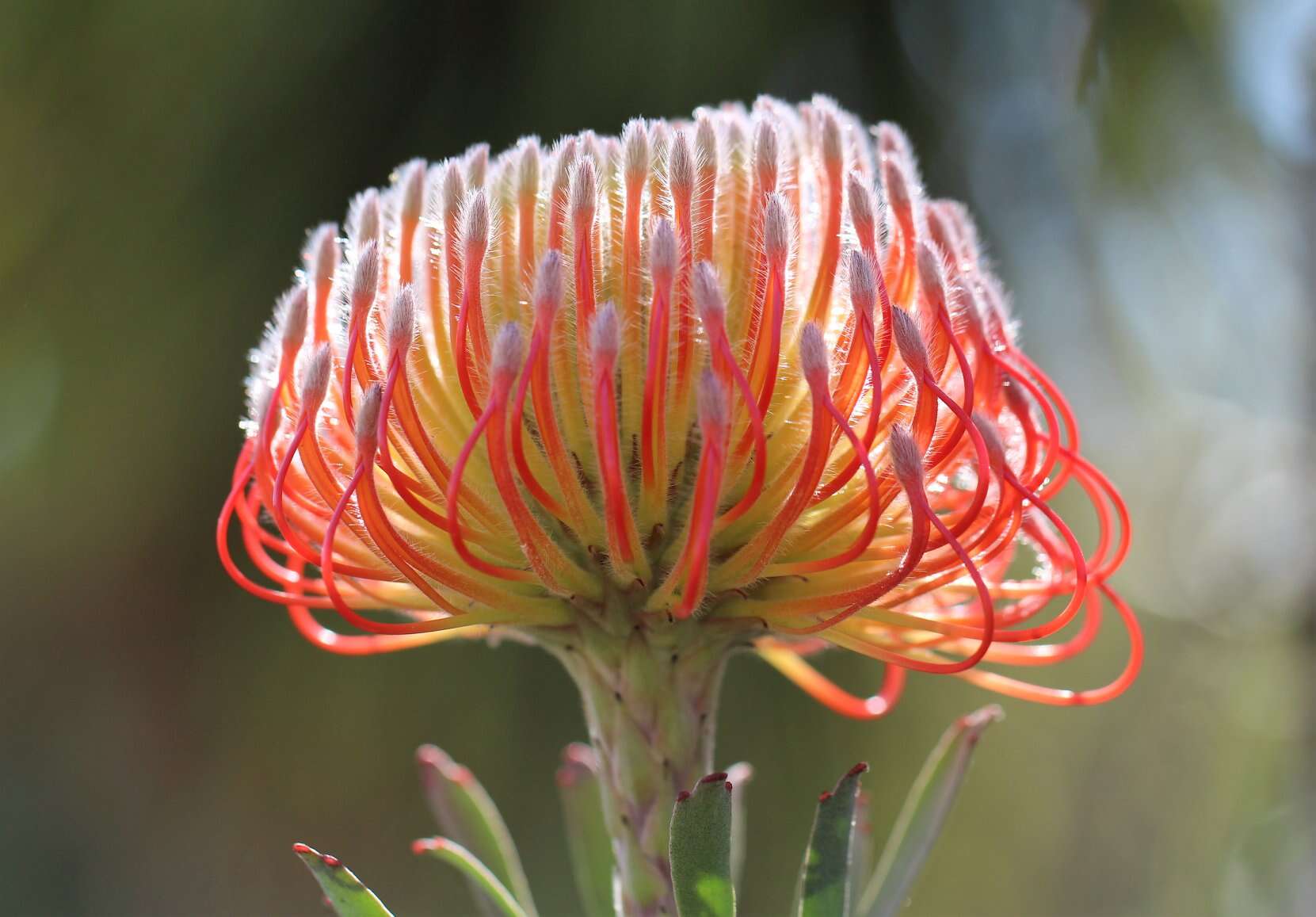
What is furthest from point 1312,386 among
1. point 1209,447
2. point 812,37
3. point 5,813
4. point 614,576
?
point 5,813

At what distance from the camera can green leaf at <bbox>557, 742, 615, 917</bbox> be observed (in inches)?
79.3

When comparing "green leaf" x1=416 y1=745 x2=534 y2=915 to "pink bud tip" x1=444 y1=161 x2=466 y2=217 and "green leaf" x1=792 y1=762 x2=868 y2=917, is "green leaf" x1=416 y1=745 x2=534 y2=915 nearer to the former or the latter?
"green leaf" x1=792 y1=762 x2=868 y2=917

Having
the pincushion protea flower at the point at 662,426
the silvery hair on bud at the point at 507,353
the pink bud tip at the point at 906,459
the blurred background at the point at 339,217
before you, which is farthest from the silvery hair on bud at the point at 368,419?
the blurred background at the point at 339,217

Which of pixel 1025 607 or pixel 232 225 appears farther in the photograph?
pixel 232 225

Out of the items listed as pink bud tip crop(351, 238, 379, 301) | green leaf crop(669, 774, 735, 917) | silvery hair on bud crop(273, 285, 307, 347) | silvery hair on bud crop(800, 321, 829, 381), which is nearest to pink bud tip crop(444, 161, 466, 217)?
pink bud tip crop(351, 238, 379, 301)

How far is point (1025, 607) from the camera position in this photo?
1.67m

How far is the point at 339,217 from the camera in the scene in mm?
5258

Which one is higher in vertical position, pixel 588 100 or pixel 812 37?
pixel 812 37

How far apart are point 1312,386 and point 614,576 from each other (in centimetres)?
419

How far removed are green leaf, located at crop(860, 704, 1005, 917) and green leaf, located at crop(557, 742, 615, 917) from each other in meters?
0.56

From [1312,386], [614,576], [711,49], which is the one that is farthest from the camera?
[711,49]

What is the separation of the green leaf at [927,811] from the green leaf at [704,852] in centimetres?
39

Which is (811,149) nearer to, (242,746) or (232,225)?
(232,225)

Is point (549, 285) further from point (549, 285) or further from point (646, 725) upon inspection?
point (646, 725)
